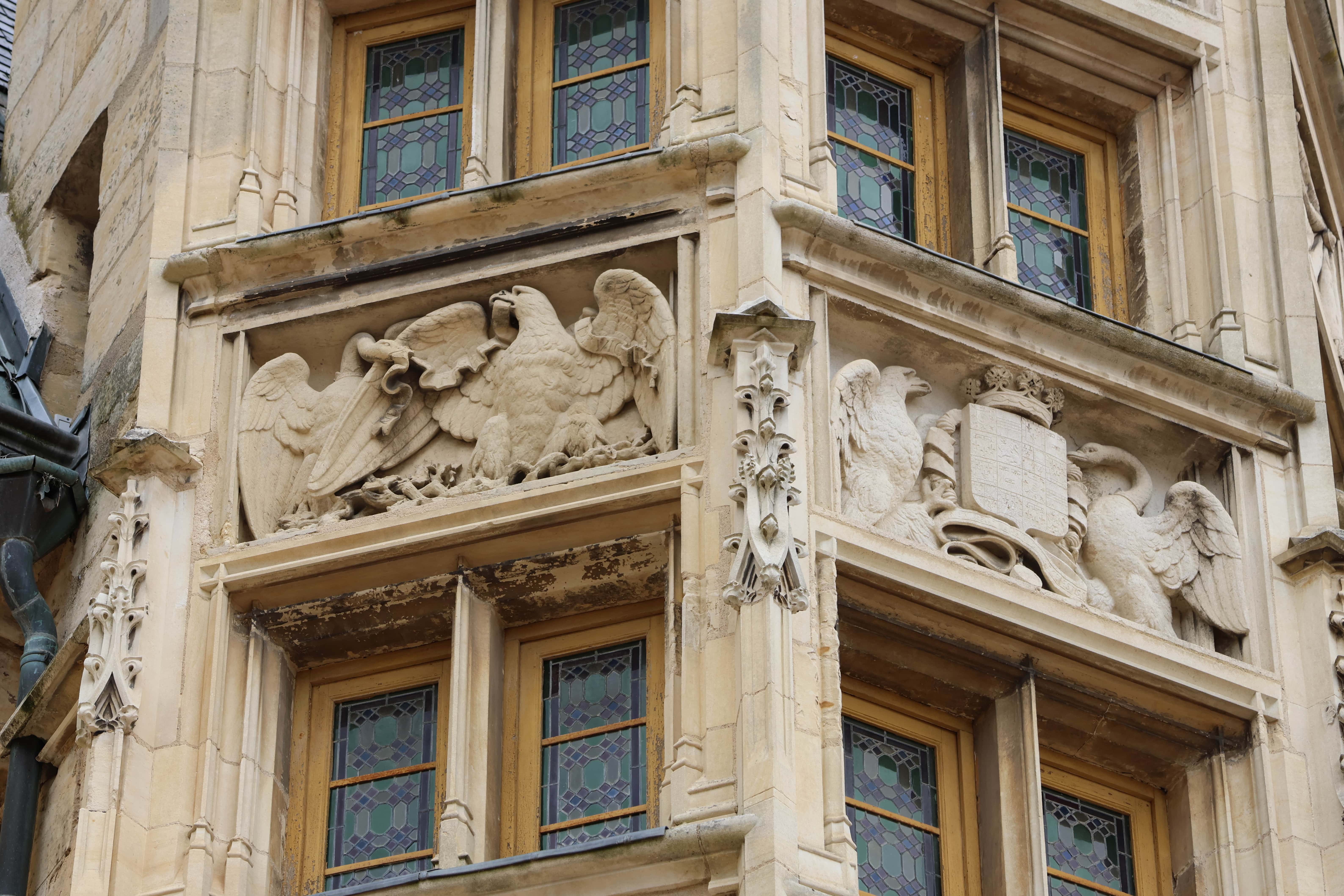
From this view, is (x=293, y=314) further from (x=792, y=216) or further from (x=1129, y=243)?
(x=1129, y=243)

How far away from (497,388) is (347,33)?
283 centimetres

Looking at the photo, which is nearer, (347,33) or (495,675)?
(495,675)

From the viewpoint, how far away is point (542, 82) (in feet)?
59.1

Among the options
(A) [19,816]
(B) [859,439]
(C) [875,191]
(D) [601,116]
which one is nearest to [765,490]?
(B) [859,439]

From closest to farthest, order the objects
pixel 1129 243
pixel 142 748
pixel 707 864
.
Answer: pixel 707 864, pixel 142 748, pixel 1129 243

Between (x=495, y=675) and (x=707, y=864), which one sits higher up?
(x=495, y=675)

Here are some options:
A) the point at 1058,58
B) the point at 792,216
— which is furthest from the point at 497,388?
the point at 1058,58

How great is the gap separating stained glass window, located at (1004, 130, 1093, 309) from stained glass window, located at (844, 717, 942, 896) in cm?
291

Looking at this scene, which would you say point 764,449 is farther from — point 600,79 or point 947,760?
point 600,79

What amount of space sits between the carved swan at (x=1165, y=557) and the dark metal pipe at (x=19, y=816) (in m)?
5.35

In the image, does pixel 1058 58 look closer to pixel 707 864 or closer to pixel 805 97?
pixel 805 97

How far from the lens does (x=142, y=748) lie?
622 inches

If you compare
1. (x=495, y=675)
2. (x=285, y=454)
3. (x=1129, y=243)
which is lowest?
(x=495, y=675)

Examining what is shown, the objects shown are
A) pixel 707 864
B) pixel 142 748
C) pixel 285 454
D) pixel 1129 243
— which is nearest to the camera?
pixel 707 864
